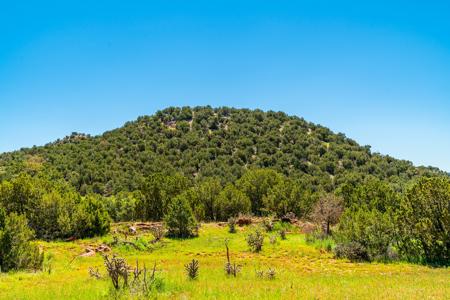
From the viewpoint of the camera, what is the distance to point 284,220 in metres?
59.4

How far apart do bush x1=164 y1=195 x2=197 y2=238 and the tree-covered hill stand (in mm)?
50552

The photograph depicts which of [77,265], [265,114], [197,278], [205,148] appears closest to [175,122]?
[205,148]

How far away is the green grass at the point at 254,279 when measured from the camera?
13.8 meters

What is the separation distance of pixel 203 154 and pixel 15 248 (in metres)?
98.6

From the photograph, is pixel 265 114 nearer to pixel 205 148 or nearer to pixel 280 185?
pixel 205 148

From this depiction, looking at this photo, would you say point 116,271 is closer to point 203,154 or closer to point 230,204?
point 230,204

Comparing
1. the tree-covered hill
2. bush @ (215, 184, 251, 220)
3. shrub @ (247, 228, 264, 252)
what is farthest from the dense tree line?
shrub @ (247, 228, 264, 252)

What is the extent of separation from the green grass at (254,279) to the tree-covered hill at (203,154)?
6339cm

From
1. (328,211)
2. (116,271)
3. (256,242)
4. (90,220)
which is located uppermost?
(328,211)

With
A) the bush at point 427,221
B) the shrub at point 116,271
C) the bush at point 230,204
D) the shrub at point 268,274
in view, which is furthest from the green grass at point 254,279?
the bush at point 230,204

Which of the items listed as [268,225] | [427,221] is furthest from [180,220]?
[427,221]

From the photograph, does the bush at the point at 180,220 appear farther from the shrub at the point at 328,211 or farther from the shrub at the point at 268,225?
the shrub at the point at 328,211

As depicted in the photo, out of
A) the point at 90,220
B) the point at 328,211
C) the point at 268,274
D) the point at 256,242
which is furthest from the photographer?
the point at 90,220

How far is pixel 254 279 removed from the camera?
18.9m
